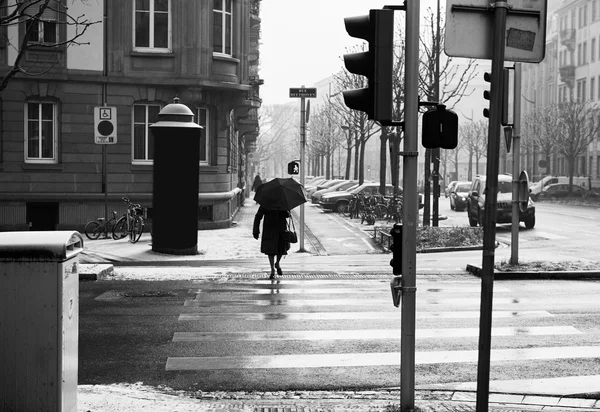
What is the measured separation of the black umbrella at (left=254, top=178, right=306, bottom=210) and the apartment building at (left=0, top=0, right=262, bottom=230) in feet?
42.1

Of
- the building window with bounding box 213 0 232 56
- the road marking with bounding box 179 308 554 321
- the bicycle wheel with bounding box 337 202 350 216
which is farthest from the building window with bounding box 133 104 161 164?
the road marking with bounding box 179 308 554 321

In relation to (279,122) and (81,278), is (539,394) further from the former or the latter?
(279,122)

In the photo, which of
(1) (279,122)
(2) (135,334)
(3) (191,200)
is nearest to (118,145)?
(3) (191,200)

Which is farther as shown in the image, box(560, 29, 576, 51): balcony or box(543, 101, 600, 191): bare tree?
box(560, 29, 576, 51): balcony

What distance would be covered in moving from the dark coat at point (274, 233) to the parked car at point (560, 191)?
51763mm

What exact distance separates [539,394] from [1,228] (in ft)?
72.9

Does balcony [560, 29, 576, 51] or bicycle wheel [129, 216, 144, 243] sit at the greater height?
balcony [560, 29, 576, 51]

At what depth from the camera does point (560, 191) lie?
216 ft

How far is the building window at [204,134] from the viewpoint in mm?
30369

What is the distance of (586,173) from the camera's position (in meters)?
80.2

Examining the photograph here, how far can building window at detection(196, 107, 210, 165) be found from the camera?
99.6 ft

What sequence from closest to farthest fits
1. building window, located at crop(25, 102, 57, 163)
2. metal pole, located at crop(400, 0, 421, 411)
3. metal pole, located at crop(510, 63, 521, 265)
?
1. metal pole, located at crop(400, 0, 421, 411)
2. metal pole, located at crop(510, 63, 521, 265)
3. building window, located at crop(25, 102, 57, 163)

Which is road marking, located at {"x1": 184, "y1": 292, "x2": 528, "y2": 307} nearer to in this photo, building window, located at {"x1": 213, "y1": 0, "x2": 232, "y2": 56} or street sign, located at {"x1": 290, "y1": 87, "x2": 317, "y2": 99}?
street sign, located at {"x1": 290, "y1": 87, "x2": 317, "y2": 99}

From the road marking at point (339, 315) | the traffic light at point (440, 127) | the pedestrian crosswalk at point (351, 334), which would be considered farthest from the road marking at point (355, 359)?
the traffic light at point (440, 127)
